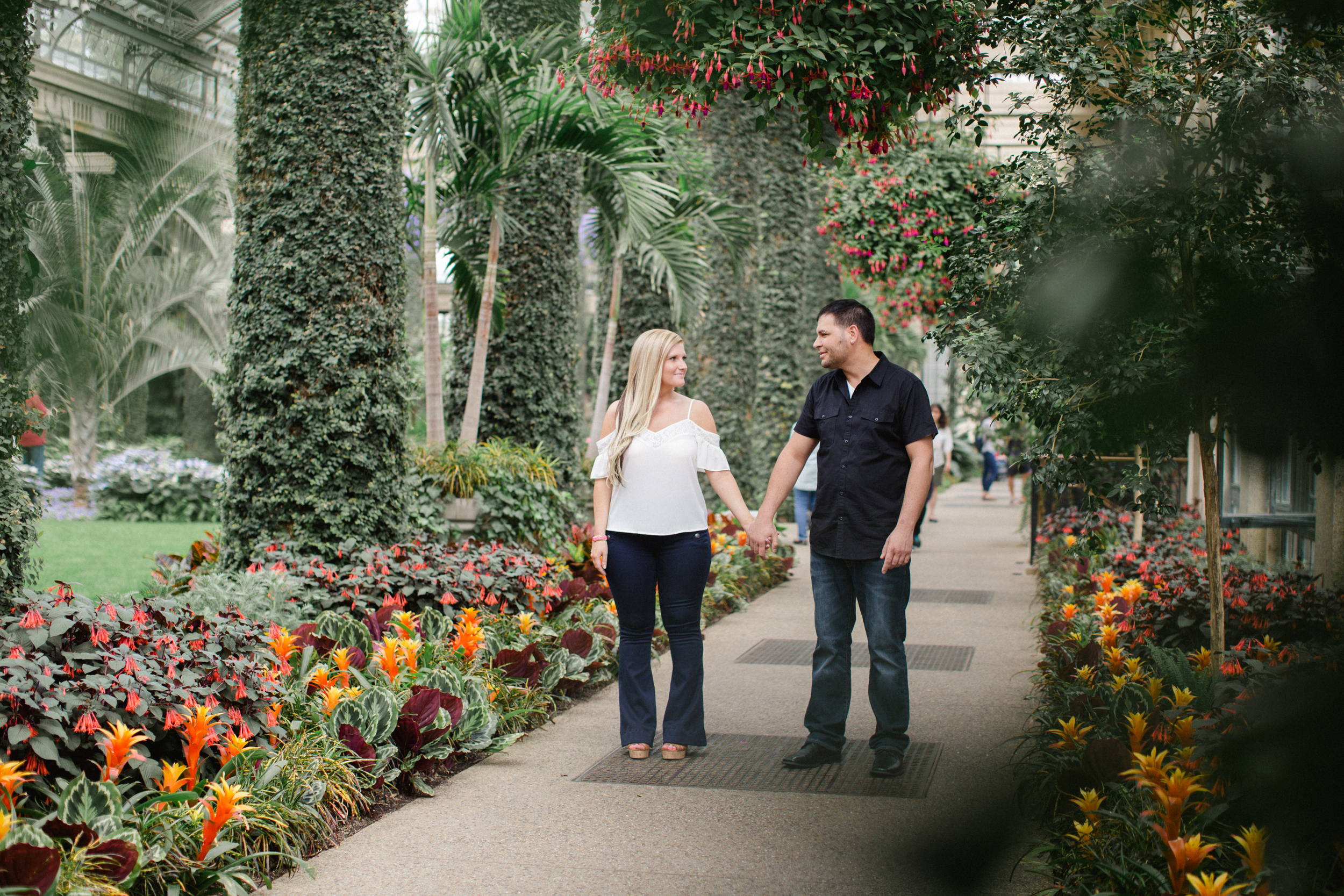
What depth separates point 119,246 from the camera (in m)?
0.93

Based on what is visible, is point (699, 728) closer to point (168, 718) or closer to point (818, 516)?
point (818, 516)

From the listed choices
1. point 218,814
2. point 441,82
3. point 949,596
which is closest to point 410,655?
point 218,814

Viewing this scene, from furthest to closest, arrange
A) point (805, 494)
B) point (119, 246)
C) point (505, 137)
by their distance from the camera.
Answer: point (805, 494) < point (505, 137) < point (119, 246)

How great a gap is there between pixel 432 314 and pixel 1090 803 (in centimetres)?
564

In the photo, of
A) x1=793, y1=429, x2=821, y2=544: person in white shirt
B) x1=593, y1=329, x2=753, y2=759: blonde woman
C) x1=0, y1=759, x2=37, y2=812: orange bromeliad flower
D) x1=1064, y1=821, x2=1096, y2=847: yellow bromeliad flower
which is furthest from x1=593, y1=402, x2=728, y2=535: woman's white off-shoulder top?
x1=793, y1=429, x2=821, y2=544: person in white shirt

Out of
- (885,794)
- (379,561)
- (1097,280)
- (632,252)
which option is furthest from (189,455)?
(1097,280)

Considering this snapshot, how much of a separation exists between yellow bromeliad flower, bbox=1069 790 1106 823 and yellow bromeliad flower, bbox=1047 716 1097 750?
585 mm

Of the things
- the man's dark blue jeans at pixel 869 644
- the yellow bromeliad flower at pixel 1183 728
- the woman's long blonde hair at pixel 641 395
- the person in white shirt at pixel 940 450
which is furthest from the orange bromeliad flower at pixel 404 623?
the person in white shirt at pixel 940 450

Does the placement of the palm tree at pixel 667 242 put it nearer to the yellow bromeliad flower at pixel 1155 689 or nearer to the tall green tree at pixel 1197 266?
the yellow bromeliad flower at pixel 1155 689

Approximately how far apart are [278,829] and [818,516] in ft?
7.02

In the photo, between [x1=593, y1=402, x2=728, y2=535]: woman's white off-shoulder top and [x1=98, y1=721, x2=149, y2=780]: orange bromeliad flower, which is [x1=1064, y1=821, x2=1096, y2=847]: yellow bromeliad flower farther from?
[x1=98, y1=721, x2=149, y2=780]: orange bromeliad flower

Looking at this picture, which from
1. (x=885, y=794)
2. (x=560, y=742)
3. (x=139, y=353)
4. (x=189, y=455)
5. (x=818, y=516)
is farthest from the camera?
(x=189, y=455)

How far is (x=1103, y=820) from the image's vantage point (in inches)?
114

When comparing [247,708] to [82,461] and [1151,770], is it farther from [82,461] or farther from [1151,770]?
[82,461]
